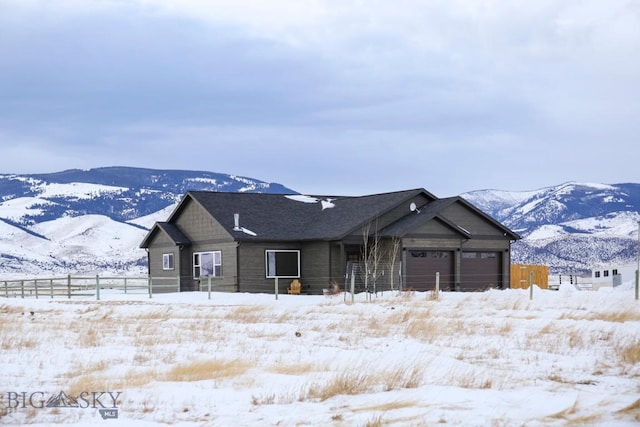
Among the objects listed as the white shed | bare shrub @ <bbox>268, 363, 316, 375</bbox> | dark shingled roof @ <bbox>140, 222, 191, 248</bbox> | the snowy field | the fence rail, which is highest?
dark shingled roof @ <bbox>140, 222, 191, 248</bbox>

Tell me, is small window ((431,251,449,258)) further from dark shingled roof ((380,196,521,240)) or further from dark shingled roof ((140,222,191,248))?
dark shingled roof ((140,222,191,248))

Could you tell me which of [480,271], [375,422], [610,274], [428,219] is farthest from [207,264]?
→ [610,274]

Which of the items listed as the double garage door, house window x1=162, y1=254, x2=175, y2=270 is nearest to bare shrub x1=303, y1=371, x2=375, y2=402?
the double garage door

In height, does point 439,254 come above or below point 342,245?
below

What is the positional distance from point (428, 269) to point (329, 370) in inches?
1147

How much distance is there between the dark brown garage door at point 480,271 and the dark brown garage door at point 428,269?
90cm

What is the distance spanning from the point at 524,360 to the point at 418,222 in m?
26.3

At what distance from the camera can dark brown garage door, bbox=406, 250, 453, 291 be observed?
42.8 m

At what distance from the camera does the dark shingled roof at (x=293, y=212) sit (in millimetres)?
43188

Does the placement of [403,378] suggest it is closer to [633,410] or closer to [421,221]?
[633,410]

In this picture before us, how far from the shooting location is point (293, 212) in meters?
47.9

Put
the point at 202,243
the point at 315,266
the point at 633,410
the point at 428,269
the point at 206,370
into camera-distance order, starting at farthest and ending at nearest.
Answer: the point at 202,243 < the point at 315,266 < the point at 428,269 < the point at 206,370 < the point at 633,410

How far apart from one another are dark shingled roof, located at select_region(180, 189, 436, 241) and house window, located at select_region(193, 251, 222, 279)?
203 cm

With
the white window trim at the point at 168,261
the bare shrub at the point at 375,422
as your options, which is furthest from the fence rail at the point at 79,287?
the bare shrub at the point at 375,422
